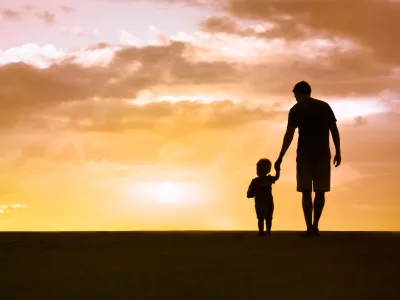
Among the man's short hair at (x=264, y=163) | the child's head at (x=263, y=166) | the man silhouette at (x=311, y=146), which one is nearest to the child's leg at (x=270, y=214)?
the child's head at (x=263, y=166)

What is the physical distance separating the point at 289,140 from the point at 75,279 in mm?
6679

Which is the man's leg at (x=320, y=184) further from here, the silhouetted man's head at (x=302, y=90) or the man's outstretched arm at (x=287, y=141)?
the silhouetted man's head at (x=302, y=90)

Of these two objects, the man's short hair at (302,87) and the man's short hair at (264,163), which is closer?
the man's short hair at (302,87)

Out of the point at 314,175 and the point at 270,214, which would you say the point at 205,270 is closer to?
the point at 314,175

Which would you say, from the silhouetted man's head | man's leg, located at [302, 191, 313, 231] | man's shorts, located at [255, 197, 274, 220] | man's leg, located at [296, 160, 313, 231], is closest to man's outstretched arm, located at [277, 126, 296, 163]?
man's leg, located at [296, 160, 313, 231]

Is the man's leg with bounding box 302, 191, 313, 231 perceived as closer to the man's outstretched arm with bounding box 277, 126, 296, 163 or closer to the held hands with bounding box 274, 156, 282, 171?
the held hands with bounding box 274, 156, 282, 171

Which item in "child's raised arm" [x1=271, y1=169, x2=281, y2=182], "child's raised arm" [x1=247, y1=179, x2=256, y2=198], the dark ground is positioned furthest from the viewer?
"child's raised arm" [x1=247, y1=179, x2=256, y2=198]

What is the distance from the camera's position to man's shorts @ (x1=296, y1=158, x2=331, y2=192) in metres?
14.8

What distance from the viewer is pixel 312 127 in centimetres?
1498

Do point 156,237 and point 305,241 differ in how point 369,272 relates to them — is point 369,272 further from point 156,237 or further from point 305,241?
point 156,237

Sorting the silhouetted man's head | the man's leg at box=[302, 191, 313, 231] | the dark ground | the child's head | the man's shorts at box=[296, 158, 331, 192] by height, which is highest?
the silhouetted man's head

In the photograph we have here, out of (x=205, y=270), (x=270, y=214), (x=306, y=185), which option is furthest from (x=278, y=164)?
(x=205, y=270)

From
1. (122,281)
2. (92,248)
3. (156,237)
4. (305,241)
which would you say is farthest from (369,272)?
(156,237)

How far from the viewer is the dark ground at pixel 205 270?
317 inches
